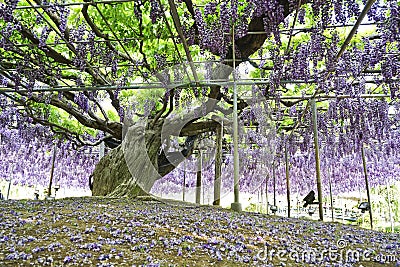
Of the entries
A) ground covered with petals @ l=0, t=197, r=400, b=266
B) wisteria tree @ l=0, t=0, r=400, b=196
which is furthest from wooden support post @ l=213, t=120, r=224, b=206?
ground covered with petals @ l=0, t=197, r=400, b=266

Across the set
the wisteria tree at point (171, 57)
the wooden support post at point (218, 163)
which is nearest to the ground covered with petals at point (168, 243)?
the wisteria tree at point (171, 57)

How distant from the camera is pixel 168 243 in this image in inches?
111

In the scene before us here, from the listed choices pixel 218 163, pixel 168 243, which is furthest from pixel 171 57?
pixel 168 243

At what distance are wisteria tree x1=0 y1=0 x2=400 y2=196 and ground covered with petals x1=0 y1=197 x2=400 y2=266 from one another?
237cm

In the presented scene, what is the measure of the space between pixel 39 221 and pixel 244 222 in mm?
2202

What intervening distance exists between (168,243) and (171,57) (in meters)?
3.95

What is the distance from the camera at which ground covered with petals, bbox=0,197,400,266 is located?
2.40 m

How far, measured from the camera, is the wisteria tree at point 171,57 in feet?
14.9

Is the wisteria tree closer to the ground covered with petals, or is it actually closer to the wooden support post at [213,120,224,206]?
the wooden support post at [213,120,224,206]

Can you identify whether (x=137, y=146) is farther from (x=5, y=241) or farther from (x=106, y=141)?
(x=5, y=241)

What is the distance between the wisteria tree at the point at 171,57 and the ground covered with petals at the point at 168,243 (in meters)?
2.37

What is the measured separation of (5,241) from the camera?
263cm

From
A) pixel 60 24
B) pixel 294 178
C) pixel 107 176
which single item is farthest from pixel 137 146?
pixel 294 178

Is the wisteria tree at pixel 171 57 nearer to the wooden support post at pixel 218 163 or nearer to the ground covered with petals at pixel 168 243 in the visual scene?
the wooden support post at pixel 218 163
